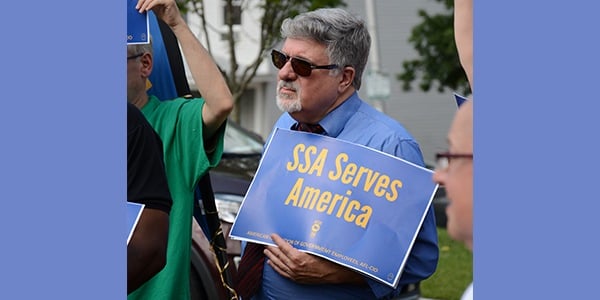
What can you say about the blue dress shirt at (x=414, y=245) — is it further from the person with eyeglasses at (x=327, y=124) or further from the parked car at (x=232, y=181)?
the parked car at (x=232, y=181)

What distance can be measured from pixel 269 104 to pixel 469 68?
580 inches

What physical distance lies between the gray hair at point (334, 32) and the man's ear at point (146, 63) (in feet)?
1.39

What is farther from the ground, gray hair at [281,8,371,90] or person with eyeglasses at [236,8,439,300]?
gray hair at [281,8,371,90]

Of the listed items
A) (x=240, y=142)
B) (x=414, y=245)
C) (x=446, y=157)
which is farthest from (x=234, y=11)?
(x=446, y=157)

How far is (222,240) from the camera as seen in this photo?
3611mm

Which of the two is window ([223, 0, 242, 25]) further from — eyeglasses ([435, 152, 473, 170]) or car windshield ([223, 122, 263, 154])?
eyeglasses ([435, 152, 473, 170])

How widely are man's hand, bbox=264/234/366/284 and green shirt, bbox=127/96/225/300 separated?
0.95 ft

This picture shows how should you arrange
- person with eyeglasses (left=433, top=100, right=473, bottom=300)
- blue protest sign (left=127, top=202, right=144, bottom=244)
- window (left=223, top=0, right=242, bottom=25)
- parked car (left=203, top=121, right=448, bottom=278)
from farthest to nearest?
1. window (left=223, top=0, right=242, bottom=25)
2. parked car (left=203, top=121, right=448, bottom=278)
3. blue protest sign (left=127, top=202, right=144, bottom=244)
4. person with eyeglasses (left=433, top=100, right=473, bottom=300)

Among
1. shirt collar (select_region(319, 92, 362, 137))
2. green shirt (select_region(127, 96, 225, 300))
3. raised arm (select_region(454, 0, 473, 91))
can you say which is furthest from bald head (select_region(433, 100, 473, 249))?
green shirt (select_region(127, 96, 225, 300))

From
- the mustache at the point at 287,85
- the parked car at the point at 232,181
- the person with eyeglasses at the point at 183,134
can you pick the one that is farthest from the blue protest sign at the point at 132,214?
the parked car at the point at 232,181

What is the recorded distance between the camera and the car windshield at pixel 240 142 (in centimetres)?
726

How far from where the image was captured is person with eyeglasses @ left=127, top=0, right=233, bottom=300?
3275 mm

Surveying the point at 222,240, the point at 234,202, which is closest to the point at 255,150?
the point at 234,202

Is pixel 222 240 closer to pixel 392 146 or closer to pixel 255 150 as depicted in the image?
pixel 392 146
